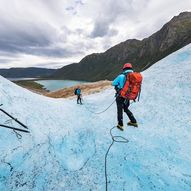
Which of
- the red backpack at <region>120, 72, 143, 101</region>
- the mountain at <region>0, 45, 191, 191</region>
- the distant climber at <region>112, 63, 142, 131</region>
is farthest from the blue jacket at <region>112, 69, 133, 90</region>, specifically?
the mountain at <region>0, 45, 191, 191</region>

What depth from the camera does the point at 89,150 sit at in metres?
8.23

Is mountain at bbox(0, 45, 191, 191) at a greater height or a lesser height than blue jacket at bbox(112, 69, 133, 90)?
lesser

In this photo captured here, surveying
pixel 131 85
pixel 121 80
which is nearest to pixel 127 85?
pixel 131 85

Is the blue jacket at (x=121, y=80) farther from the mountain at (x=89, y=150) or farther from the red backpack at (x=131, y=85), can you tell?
the mountain at (x=89, y=150)

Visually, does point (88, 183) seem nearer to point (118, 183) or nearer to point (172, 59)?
point (118, 183)

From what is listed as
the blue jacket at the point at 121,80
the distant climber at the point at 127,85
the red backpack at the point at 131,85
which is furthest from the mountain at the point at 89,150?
the blue jacket at the point at 121,80

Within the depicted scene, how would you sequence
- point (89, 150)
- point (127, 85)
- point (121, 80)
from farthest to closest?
point (121, 80), point (127, 85), point (89, 150)

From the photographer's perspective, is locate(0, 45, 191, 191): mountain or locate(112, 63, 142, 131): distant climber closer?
locate(0, 45, 191, 191): mountain

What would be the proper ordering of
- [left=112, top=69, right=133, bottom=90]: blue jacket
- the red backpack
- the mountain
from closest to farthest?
the mountain, the red backpack, [left=112, top=69, right=133, bottom=90]: blue jacket

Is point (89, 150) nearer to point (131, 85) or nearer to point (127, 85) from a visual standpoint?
point (127, 85)

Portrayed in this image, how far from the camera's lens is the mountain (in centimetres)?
647

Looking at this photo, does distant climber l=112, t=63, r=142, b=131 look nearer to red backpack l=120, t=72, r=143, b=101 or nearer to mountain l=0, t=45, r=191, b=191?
red backpack l=120, t=72, r=143, b=101

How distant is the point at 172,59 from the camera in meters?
21.0

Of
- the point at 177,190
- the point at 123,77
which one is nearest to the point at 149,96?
the point at 123,77
